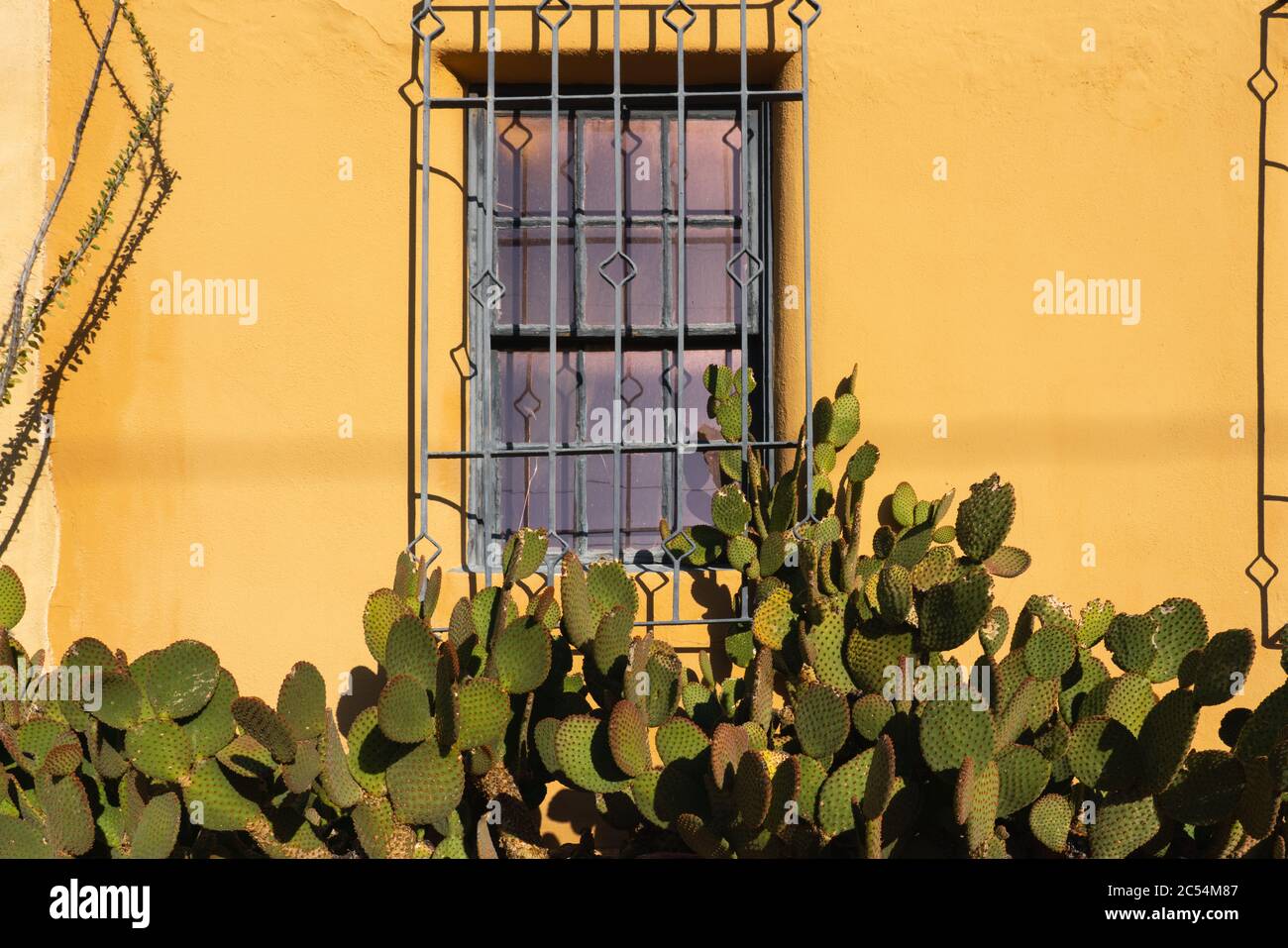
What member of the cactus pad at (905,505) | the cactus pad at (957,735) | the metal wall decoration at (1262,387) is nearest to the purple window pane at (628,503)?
the cactus pad at (905,505)

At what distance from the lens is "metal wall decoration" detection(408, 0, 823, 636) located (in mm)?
3420

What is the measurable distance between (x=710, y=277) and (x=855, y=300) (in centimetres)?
50

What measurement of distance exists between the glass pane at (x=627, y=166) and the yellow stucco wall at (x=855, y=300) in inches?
10.4

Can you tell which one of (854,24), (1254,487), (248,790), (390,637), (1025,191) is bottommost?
(248,790)

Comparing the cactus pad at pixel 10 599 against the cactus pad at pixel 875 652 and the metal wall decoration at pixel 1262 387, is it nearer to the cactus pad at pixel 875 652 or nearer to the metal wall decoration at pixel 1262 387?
the cactus pad at pixel 875 652

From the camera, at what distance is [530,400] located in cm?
368

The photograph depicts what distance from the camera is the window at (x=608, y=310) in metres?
3.65

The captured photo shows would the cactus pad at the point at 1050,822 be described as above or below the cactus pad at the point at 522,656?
below

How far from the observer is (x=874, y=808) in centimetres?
241

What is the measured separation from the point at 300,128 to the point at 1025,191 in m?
2.37

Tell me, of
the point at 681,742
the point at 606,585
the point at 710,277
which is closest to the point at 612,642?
the point at 606,585

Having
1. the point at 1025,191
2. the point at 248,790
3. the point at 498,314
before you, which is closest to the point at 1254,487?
the point at 1025,191

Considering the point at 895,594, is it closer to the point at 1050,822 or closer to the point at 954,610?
the point at 954,610

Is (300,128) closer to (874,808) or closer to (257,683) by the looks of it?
(257,683)
